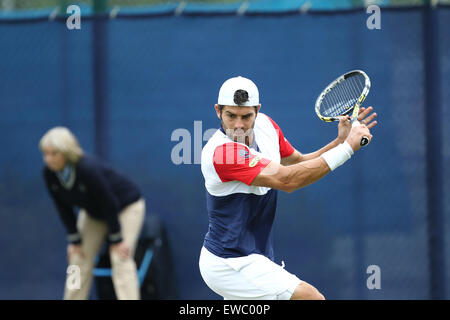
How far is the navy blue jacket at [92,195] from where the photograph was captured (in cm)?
479

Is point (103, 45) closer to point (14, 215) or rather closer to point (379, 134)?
point (14, 215)

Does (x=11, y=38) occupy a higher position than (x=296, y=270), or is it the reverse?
(x=11, y=38)

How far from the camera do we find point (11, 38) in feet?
17.5

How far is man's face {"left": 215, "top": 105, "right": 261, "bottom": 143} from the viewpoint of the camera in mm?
3398

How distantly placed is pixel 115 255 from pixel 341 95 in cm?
203

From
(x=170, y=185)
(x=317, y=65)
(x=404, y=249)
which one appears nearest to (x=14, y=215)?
(x=170, y=185)

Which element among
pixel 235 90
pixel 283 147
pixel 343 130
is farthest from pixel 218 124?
pixel 235 90

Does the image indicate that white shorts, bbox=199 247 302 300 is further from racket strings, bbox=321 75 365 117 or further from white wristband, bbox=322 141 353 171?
racket strings, bbox=321 75 365 117

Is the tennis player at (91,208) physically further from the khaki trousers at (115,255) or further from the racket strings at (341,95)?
the racket strings at (341,95)

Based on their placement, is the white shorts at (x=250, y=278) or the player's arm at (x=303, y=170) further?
the white shorts at (x=250, y=278)

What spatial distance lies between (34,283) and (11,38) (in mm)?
1946

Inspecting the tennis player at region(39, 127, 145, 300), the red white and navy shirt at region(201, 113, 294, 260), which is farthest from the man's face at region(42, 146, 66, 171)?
the red white and navy shirt at region(201, 113, 294, 260)

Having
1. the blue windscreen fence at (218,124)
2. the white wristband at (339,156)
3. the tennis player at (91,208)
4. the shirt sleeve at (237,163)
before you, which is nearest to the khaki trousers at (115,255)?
the tennis player at (91,208)

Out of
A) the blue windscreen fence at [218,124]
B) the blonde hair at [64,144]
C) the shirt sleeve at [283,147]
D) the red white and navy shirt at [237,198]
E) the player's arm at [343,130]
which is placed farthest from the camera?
the blue windscreen fence at [218,124]
